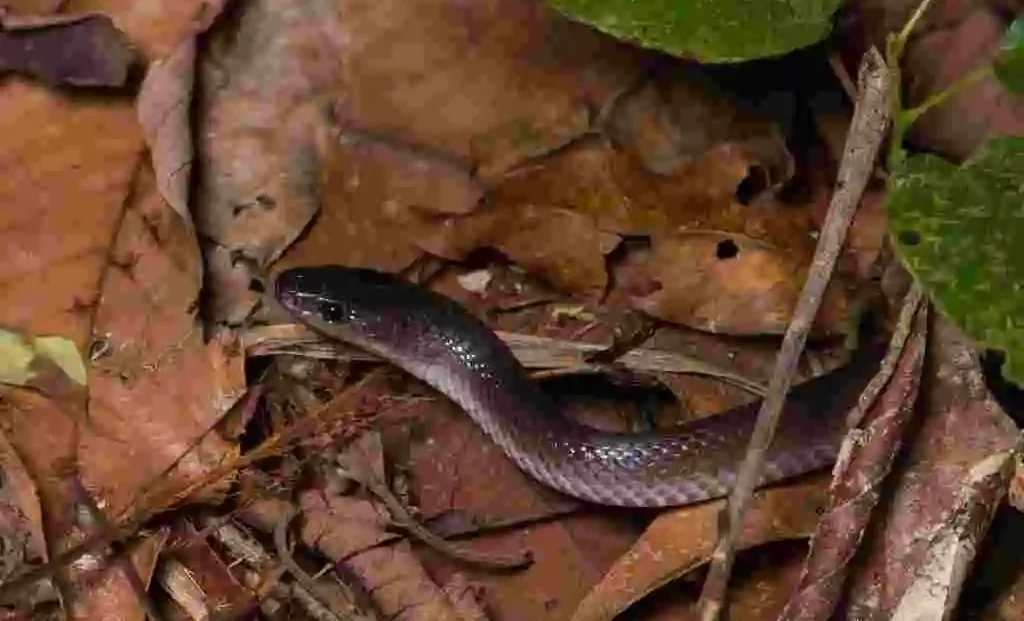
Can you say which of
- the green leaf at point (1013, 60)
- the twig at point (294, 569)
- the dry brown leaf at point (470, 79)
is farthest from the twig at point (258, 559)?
the green leaf at point (1013, 60)

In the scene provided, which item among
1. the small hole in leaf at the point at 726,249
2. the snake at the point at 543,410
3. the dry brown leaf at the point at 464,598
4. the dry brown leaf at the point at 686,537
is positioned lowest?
the dry brown leaf at the point at 464,598

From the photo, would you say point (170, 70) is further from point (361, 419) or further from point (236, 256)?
point (361, 419)

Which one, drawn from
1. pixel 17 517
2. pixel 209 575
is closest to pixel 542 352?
pixel 209 575

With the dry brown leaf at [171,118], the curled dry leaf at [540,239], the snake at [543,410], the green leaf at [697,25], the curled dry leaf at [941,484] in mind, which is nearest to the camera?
the green leaf at [697,25]

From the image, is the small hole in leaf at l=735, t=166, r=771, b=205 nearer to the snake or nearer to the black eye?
the snake

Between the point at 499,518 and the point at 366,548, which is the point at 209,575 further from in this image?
the point at 499,518

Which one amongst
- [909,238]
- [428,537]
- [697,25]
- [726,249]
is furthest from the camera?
[726,249]

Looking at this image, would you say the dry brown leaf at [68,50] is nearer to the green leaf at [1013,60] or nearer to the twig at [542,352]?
the twig at [542,352]
